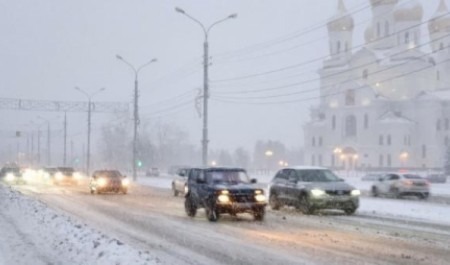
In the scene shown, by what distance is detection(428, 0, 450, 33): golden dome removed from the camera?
10962 centimetres

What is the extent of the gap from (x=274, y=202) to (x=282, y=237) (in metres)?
11.0

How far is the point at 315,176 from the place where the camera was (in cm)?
2655

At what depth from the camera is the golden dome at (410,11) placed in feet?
354

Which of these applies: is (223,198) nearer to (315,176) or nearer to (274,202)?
(315,176)

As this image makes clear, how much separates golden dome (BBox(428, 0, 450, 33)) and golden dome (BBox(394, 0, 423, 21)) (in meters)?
3.90

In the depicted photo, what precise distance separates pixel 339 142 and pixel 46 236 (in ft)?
326

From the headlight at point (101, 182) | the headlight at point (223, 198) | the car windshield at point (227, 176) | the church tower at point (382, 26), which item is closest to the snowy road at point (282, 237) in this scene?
the headlight at point (223, 198)

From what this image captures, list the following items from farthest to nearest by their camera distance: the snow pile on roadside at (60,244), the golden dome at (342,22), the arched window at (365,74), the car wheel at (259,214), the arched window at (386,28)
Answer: the golden dome at (342,22)
the arched window at (365,74)
the arched window at (386,28)
the car wheel at (259,214)
the snow pile on roadside at (60,244)

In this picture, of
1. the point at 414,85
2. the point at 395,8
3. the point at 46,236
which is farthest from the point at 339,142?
the point at 46,236

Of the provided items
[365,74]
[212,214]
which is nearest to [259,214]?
[212,214]

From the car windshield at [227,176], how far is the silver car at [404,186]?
19722 mm

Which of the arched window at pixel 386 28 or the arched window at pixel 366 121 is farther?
the arched window at pixel 386 28

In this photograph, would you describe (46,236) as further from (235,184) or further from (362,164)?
(362,164)

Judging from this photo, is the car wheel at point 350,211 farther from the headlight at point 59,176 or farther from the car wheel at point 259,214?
the headlight at point 59,176
